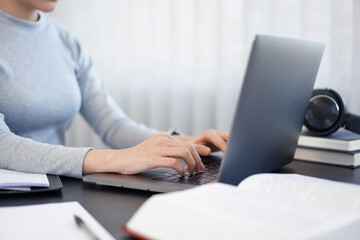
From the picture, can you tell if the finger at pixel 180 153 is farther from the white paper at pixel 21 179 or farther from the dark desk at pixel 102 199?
the white paper at pixel 21 179

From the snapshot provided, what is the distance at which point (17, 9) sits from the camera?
125 centimetres

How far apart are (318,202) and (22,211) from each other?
1.29 ft

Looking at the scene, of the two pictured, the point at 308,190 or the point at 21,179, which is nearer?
the point at 308,190

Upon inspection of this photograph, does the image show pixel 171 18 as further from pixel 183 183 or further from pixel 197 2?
pixel 183 183

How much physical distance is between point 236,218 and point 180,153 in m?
0.38

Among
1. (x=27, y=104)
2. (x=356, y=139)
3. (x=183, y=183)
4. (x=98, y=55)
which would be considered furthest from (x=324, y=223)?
(x=98, y=55)

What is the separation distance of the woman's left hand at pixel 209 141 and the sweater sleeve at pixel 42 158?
0.92 feet

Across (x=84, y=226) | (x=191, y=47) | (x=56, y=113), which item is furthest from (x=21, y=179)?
(x=191, y=47)

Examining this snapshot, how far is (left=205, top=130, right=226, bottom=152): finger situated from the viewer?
100 centimetres

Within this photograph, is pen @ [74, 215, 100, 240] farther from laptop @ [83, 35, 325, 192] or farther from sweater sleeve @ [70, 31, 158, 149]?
sweater sleeve @ [70, 31, 158, 149]

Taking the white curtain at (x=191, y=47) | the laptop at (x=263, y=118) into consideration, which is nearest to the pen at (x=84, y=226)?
the laptop at (x=263, y=118)

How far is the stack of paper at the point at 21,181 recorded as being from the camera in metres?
0.68

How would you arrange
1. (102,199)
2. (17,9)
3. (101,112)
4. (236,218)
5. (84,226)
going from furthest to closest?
(101,112), (17,9), (102,199), (84,226), (236,218)

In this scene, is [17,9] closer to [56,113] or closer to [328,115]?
[56,113]
